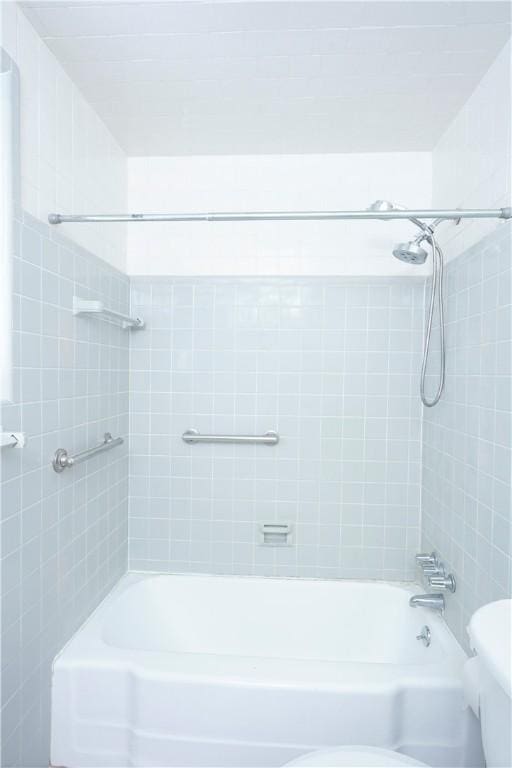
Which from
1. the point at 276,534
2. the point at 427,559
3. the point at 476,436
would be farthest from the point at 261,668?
the point at 476,436

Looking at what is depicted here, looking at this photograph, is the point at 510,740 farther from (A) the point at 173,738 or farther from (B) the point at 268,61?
(B) the point at 268,61

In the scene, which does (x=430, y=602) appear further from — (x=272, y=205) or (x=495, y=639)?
(x=272, y=205)

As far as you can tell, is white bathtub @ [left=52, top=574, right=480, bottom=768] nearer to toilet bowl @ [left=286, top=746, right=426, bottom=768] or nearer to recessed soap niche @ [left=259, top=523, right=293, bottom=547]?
toilet bowl @ [left=286, top=746, right=426, bottom=768]

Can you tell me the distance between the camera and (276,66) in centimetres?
141

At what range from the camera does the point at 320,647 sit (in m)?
1.91

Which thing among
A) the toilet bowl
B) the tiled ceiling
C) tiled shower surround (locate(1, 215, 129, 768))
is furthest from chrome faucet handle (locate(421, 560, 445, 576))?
the tiled ceiling

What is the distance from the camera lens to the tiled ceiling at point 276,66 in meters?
1.21

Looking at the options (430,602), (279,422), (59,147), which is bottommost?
(430,602)

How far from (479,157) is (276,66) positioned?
779mm

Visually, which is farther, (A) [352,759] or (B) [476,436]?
(B) [476,436]

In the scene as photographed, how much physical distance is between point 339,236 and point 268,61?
78 centimetres

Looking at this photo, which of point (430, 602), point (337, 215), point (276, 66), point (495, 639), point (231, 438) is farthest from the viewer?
point (231, 438)

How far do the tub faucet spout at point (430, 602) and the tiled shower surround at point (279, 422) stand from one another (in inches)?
11.9

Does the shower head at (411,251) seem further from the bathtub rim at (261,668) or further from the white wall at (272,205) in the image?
the bathtub rim at (261,668)
